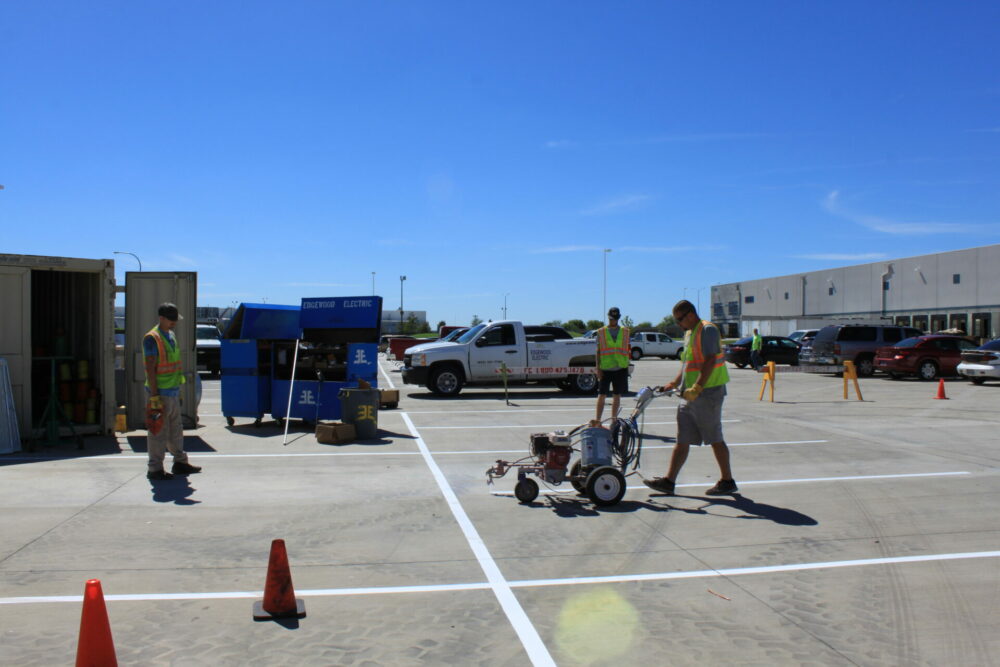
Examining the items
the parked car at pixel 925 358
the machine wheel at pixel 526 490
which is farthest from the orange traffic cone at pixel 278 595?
the parked car at pixel 925 358

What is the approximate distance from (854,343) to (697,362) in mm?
21941

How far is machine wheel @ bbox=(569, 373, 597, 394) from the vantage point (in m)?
20.0

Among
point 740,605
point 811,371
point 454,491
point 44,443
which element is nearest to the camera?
point 740,605

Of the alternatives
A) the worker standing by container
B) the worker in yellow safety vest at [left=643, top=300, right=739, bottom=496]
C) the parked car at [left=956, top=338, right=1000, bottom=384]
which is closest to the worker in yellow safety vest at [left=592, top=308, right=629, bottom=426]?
the worker in yellow safety vest at [left=643, top=300, right=739, bottom=496]

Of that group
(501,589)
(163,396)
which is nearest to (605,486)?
(501,589)

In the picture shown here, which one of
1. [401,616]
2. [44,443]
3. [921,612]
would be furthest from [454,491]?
[44,443]

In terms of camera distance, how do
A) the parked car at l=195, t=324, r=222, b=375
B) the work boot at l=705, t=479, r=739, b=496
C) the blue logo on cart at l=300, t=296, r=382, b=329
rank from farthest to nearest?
the parked car at l=195, t=324, r=222, b=375, the blue logo on cart at l=300, t=296, r=382, b=329, the work boot at l=705, t=479, r=739, b=496

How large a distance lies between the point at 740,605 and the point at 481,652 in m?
1.72

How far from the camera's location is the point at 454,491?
809 centimetres

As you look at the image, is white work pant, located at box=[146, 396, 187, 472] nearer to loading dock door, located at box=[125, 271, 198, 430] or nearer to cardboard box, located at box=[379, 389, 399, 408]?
loading dock door, located at box=[125, 271, 198, 430]

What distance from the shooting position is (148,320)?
1166 cm

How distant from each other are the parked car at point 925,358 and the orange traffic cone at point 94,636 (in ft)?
85.2

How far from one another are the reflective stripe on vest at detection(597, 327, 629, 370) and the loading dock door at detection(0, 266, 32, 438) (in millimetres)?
7834

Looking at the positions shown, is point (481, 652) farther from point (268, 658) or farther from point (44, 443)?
point (44, 443)
